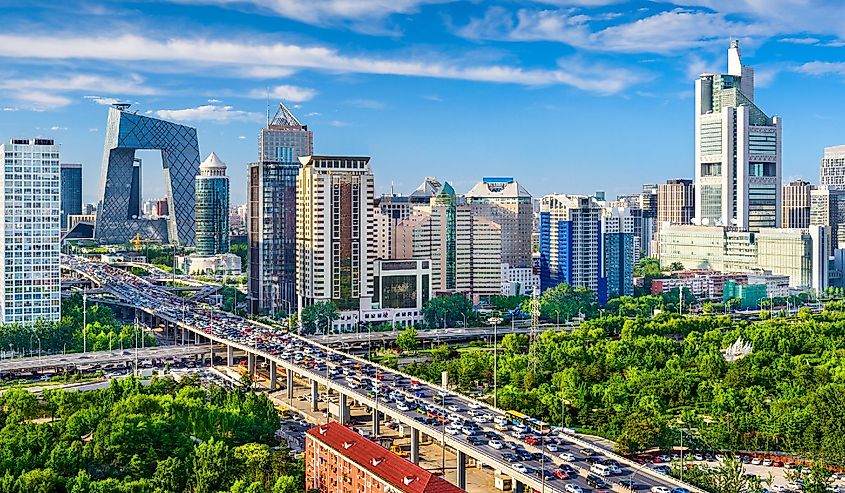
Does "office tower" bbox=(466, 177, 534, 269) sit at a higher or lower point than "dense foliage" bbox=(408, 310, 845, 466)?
higher

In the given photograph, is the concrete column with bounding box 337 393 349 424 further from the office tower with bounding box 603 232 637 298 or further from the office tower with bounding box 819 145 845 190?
the office tower with bounding box 819 145 845 190

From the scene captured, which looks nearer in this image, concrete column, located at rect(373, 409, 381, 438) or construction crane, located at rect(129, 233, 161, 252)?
concrete column, located at rect(373, 409, 381, 438)

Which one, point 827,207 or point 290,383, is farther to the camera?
point 827,207

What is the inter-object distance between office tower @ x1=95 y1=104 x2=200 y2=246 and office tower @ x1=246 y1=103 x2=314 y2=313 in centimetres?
4607

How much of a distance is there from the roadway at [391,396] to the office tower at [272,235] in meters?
3.66

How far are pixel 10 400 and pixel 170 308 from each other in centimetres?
2487

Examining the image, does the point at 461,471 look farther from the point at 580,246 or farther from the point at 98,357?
the point at 580,246

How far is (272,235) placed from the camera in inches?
2296

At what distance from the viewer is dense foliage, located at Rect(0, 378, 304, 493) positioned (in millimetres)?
23609

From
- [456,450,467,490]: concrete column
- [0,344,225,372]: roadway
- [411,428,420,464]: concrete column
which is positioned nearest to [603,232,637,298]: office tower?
[0,344,225,372]: roadway

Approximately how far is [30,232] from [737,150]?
48524mm

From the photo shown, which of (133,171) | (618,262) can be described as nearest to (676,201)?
A: (618,262)

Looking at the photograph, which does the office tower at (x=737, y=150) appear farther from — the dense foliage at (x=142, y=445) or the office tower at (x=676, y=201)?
the dense foliage at (x=142, y=445)

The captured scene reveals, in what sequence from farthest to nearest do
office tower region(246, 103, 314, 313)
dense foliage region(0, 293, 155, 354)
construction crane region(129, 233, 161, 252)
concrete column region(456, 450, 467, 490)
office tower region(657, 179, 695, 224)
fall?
office tower region(657, 179, 695, 224) < construction crane region(129, 233, 161, 252) < office tower region(246, 103, 314, 313) < dense foliage region(0, 293, 155, 354) < concrete column region(456, 450, 467, 490)
